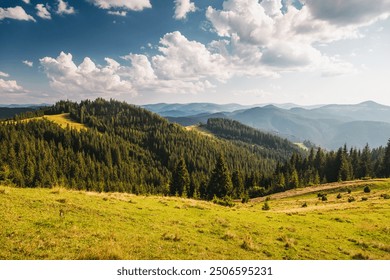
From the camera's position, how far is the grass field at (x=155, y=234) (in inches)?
514

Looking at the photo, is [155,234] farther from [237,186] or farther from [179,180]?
[237,186]

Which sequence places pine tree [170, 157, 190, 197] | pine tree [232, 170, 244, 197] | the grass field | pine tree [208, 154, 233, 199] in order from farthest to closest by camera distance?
pine tree [232, 170, 244, 197]
pine tree [170, 157, 190, 197]
pine tree [208, 154, 233, 199]
the grass field

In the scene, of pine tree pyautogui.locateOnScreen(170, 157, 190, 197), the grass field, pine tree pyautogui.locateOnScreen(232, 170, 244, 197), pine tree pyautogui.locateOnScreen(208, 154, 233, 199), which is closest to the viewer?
the grass field

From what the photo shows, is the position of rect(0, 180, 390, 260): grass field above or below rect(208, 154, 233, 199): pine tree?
above

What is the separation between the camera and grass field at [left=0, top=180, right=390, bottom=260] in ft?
42.9

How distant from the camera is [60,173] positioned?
174125mm

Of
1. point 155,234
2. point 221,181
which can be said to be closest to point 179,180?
point 221,181

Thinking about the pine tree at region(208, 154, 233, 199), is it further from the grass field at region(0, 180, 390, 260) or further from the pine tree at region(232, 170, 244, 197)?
the grass field at region(0, 180, 390, 260)

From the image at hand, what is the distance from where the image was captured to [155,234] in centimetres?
1688

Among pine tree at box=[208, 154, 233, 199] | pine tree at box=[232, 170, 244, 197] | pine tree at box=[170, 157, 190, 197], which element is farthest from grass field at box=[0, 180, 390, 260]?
pine tree at box=[232, 170, 244, 197]

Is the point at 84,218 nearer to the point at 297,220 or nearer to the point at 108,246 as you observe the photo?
the point at 108,246

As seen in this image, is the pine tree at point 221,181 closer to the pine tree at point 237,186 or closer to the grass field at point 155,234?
the pine tree at point 237,186
